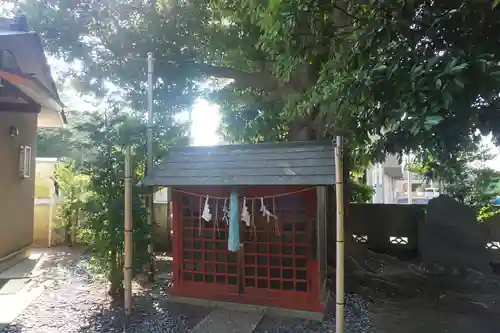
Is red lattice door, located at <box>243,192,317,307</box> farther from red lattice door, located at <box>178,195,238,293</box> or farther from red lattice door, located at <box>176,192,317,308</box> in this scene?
red lattice door, located at <box>178,195,238,293</box>

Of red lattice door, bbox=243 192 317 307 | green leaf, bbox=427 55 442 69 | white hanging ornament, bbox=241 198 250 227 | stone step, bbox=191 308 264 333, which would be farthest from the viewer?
white hanging ornament, bbox=241 198 250 227

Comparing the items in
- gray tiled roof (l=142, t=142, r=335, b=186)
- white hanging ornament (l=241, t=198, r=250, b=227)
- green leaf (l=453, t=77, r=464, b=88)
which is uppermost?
green leaf (l=453, t=77, r=464, b=88)

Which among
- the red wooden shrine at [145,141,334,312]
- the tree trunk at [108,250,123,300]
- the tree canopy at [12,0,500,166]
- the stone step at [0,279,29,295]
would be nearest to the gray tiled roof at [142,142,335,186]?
the red wooden shrine at [145,141,334,312]

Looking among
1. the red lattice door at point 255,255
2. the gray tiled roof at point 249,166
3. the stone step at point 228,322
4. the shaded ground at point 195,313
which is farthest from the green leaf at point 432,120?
the stone step at point 228,322

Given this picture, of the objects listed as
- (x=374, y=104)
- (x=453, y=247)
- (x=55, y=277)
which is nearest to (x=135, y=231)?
(x=55, y=277)

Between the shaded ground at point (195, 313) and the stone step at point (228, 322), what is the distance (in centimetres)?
14

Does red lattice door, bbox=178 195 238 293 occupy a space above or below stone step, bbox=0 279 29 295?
above

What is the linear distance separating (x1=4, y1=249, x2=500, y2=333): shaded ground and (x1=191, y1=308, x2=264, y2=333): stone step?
0.14 m

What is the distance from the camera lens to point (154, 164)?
24.1 feet

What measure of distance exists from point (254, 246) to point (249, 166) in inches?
52.3

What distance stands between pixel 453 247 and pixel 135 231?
7376 millimetres

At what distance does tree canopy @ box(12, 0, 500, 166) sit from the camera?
3750mm

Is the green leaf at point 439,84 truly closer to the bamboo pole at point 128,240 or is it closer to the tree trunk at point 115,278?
the bamboo pole at point 128,240

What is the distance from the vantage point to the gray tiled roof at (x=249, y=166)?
5566 mm
